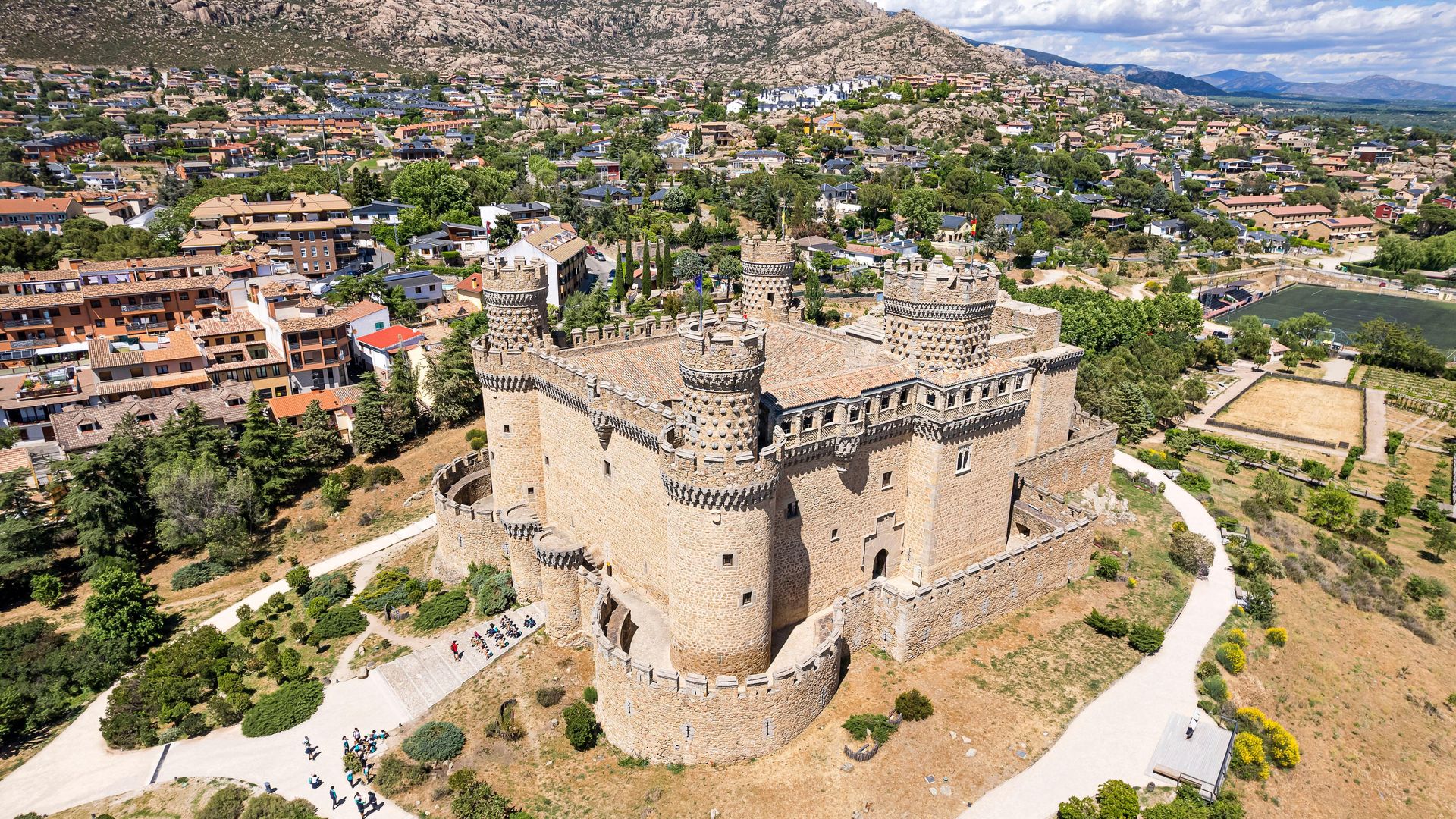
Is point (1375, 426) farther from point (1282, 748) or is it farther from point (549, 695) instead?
point (549, 695)

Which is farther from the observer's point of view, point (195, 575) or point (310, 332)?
point (310, 332)

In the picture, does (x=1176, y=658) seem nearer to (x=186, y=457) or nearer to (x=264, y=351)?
(x=186, y=457)

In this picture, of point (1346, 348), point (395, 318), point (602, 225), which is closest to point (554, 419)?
point (395, 318)

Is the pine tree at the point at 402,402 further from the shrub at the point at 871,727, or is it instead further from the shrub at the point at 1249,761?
the shrub at the point at 1249,761

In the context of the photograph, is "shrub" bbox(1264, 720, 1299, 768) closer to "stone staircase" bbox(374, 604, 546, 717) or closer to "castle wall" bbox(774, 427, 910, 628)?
"castle wall" bbox(774, 427, 910, 628)

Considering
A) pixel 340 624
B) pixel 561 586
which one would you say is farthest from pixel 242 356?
pixel 561 586

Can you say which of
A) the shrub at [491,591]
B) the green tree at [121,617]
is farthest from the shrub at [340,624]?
the green tree at [121,617]
